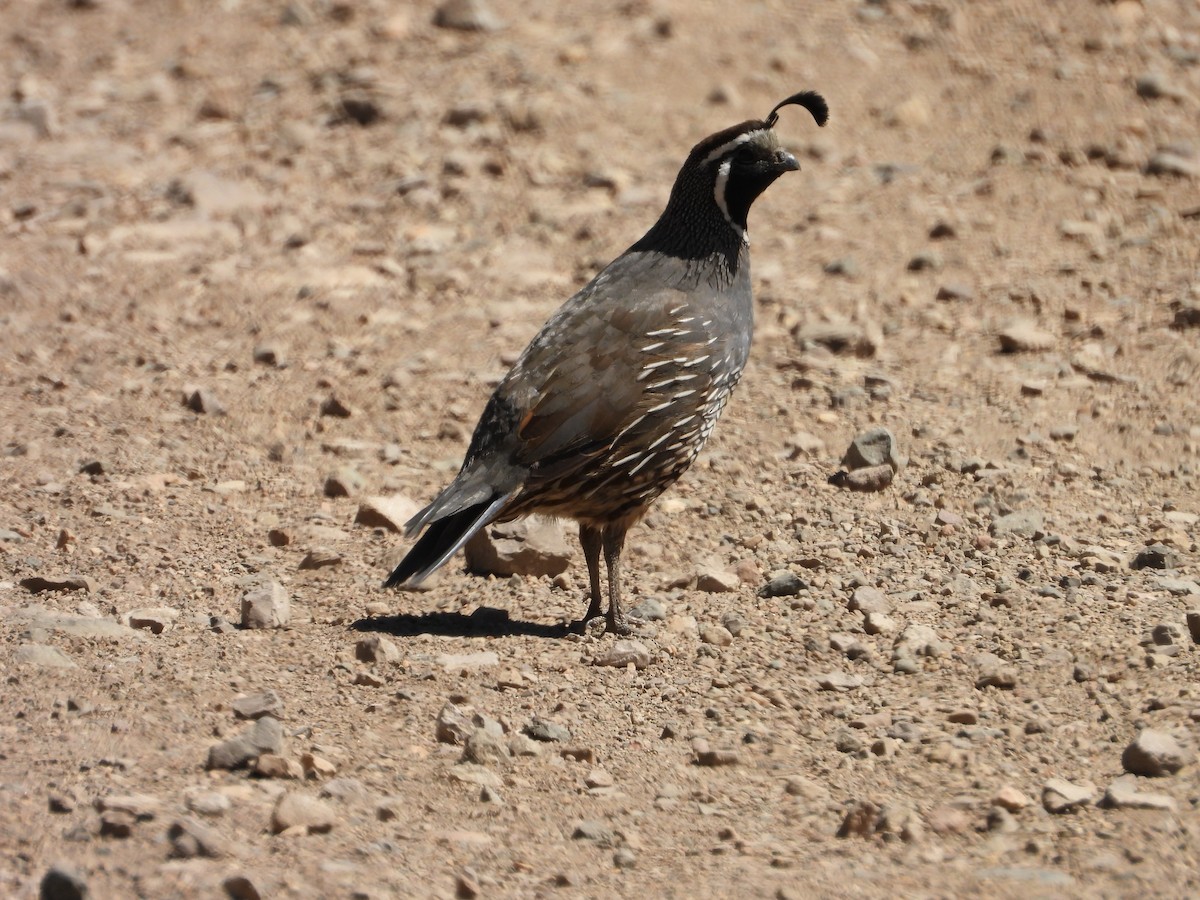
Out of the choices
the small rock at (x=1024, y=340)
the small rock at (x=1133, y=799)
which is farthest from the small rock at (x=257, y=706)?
the small rock at (x=1024, y=340)

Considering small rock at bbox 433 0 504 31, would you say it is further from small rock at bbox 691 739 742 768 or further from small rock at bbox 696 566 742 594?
small rock at bbox 691 739 742 768

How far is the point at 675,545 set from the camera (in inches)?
294

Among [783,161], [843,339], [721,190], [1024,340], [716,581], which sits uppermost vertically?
[783,161]

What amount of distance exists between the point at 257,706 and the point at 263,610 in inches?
37.4

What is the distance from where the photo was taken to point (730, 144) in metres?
7.34

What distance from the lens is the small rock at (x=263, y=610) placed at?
640cm

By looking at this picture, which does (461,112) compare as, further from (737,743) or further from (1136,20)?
(737,743)

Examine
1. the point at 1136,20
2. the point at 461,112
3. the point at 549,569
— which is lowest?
the point at 549,569

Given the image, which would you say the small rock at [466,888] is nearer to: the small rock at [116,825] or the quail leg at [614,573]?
the small rock at [116,825]

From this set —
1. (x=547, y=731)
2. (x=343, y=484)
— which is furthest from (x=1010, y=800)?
(x=343, y=484)

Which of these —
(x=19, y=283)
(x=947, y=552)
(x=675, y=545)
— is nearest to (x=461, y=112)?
(x=19, y=283)

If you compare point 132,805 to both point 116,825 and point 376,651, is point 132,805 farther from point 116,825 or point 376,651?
point 376,651

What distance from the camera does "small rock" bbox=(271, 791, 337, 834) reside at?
4734 millimetres

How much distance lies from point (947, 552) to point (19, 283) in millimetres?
6032
